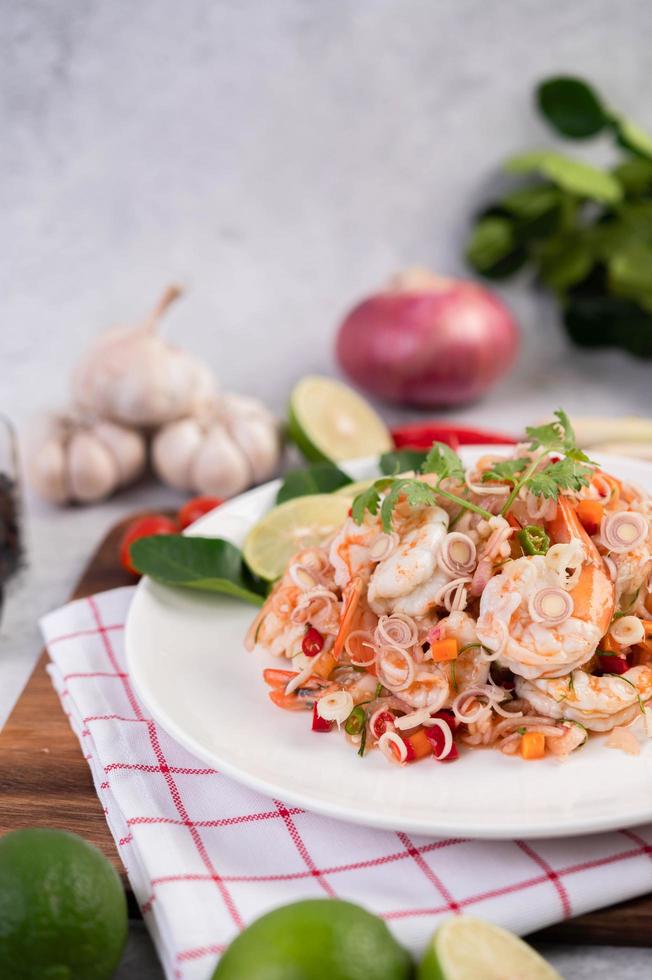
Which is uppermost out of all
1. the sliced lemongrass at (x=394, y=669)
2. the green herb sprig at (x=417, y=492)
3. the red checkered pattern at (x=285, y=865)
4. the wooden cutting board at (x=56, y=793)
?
the green herb sprig at (x=417, y=492)

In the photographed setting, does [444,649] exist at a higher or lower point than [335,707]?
higher

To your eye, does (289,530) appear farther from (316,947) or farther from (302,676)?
(316,947)

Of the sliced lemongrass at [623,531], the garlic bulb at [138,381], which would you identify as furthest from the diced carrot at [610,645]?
the garlic bulb at [138,381]

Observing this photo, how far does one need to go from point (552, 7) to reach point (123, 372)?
3068 mm

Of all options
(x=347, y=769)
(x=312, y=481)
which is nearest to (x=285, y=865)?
(x=347, y=769)

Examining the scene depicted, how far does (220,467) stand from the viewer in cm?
407

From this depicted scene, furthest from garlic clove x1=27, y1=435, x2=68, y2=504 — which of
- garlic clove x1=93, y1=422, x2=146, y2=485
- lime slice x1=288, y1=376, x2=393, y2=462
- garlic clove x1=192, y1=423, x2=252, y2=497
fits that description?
lime slice x1=288, y1=376, x2=393, y2=462

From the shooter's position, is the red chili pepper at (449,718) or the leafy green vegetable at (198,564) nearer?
the red chili pepper at (449,718)

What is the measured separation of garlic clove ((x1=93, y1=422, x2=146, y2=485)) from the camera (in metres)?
4.18

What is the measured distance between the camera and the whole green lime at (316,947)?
1.63m

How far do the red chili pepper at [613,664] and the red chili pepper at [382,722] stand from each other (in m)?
0.49

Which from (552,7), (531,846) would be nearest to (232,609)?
(531,846)

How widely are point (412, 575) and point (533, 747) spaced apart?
45 centimetres

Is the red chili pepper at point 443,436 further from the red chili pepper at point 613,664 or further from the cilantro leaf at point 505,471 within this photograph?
the red chili pepper at point 613,664
